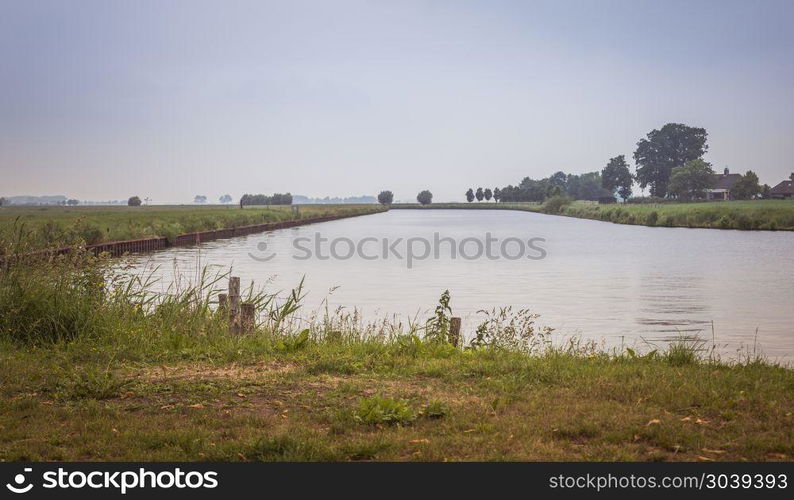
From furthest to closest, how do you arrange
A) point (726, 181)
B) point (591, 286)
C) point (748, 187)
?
point (726, 181) → point (748, 187) → point (591, 286)

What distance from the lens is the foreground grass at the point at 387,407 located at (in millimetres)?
5898

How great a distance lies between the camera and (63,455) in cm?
580

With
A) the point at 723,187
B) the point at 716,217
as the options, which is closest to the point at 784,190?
the point at 723,187

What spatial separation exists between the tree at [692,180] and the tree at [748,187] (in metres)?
4.94

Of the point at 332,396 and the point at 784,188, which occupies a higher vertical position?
the point at 784,188

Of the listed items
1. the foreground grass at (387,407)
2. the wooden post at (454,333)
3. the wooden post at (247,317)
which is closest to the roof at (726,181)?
the wooden post at (454,333)

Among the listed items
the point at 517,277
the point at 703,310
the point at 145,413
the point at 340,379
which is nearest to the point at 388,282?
the point at 517,277

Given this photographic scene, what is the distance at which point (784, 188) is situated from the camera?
419 ft

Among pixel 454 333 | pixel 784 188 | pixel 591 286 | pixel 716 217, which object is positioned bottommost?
pixel 591 286

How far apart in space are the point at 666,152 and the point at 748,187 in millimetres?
29465

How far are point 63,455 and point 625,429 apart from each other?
4681mm

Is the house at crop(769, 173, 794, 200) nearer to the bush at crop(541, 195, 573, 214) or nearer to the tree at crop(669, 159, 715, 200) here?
the tree at crop(669, 159, 715, 200)

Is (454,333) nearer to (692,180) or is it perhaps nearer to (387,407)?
(387,407)
